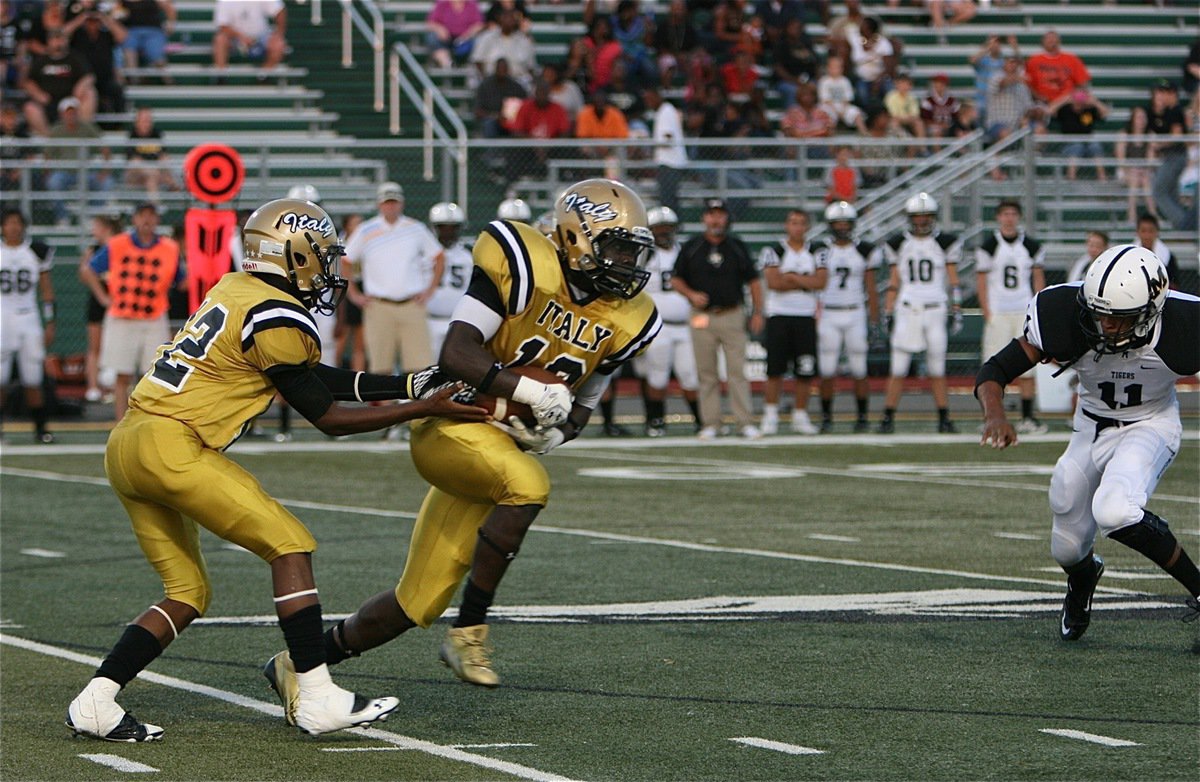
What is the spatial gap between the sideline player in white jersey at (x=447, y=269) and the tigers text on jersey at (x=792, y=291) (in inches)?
109

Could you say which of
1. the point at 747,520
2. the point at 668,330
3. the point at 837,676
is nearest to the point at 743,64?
the point at 668,330

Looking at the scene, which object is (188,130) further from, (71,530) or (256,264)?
(256,264)

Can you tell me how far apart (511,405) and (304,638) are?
1059 millimetres

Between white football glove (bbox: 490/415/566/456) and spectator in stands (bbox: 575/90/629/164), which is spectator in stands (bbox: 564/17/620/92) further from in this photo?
white football glove (bbox: 490/415/566/456)

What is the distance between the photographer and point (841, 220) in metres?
17.2

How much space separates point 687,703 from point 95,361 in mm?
13103

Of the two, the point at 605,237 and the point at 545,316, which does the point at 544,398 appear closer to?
the point at 545,316

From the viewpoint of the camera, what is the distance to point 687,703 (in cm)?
610

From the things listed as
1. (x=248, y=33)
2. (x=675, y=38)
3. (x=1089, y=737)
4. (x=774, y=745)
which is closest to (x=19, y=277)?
(x=248, y=33)

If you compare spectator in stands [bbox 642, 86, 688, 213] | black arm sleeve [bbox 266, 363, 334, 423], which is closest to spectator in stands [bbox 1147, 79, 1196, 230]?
spectator in stands [bbox 642, 86, 688, 213]

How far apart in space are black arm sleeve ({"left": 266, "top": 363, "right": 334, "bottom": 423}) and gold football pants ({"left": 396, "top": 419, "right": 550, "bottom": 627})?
0.49 meters

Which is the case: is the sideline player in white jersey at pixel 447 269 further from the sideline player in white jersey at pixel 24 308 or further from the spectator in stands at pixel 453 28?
the spectator in stands at pixel 453 28

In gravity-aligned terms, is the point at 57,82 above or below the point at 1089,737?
above

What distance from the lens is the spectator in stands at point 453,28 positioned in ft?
76.7
